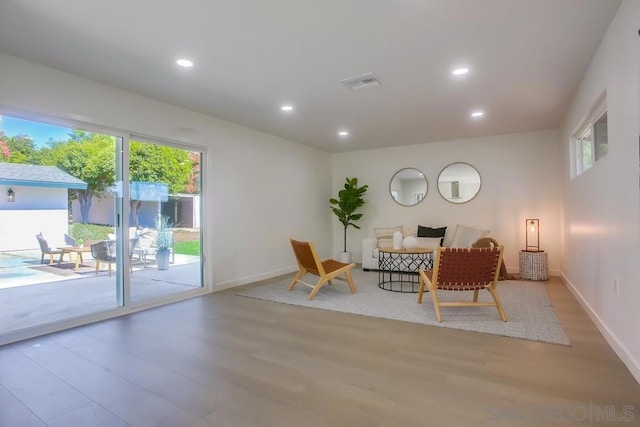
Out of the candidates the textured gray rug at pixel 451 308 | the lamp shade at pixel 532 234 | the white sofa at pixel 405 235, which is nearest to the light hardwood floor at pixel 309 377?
the textured gray rug at pixel 451 308

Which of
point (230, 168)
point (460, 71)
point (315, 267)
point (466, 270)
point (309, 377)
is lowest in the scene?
point (309, 377)

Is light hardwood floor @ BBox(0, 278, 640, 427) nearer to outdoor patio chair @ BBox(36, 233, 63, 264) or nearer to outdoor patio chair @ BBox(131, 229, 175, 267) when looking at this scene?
outdoor patio chair @ BBox(36, 233, 63, 264)

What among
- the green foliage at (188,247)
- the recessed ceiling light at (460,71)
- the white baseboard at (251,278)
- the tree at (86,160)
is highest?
the recessed ceiling light at (460,71)

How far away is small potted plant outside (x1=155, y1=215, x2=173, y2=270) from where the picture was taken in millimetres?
4366

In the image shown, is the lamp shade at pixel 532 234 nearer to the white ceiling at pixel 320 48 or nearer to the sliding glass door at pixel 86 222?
the white ceiling at pixel 320 48

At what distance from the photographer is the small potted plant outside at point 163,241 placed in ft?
14.3

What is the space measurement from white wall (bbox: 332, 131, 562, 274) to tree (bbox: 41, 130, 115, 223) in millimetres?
5139

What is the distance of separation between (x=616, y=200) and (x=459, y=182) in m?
4.11

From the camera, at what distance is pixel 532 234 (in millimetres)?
5945

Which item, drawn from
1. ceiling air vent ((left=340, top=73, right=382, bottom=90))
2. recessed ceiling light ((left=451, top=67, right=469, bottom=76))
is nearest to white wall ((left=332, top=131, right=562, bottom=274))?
recessed ceiling light ((left=451, top=67, right=469, bottom=76))

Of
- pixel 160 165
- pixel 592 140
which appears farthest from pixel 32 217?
pixel 592 140

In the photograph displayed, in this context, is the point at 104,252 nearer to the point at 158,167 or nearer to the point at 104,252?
the point at 104,252

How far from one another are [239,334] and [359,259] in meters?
4.93

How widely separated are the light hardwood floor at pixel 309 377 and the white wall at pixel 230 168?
2.05 meters
